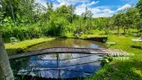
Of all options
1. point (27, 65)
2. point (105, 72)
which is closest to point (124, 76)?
point (105, 72)

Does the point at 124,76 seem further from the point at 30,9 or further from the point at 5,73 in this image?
the point at 30,9

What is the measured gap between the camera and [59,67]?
7859 millimetres

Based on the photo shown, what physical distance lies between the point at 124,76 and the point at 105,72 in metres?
0.75

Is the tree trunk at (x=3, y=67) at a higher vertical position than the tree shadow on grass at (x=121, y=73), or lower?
higher

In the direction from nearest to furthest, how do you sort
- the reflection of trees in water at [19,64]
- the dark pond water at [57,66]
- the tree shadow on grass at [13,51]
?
the dark pond water at [57,66], the reflection of trees in water at [19,64], the tree shadow on grass at [13,51]

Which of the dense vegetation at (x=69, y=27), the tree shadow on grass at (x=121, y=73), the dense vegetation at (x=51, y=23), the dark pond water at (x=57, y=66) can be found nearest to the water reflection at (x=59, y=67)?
the dark pond water at (x=57, y=66)

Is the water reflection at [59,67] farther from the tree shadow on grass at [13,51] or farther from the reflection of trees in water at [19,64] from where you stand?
the tree shadow on grass at [13,51]

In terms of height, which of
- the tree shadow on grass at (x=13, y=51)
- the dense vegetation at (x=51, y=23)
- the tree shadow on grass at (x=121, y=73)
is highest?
the dense vegetation at (x=51, y=23)

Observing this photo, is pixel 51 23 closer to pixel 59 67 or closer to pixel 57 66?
pixel 57 66

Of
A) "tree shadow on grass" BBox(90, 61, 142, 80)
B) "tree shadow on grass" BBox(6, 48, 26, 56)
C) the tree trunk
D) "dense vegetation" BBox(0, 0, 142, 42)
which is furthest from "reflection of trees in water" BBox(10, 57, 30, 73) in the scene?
"dense vegetation" BBox(0, 0, 142, 42)

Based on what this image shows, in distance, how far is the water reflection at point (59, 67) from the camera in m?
7.36

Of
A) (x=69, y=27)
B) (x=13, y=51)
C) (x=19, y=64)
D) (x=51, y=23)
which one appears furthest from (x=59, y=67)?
(x=69, y=27)

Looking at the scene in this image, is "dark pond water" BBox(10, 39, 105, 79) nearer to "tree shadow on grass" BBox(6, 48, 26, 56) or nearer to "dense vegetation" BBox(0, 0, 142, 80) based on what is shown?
"dense vegetation" BBox(0, 0, 142, 80)

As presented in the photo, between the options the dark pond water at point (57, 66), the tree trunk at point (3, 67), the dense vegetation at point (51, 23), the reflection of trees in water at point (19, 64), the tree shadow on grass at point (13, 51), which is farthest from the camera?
the dense vegetation at point (51, 23)
